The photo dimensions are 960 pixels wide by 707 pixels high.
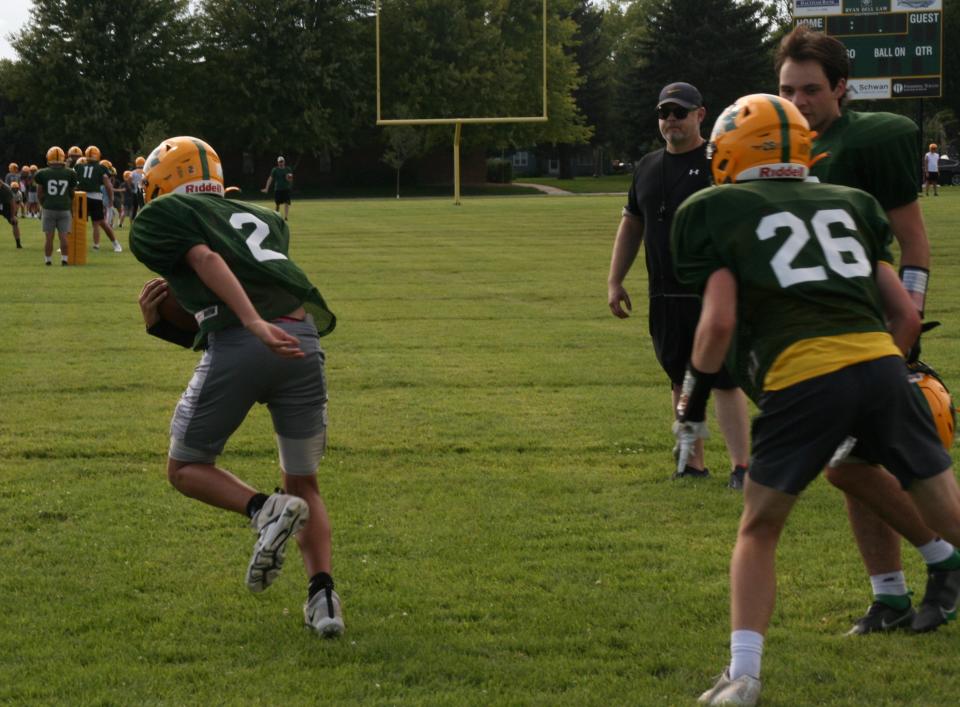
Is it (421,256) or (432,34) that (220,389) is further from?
(432,34)

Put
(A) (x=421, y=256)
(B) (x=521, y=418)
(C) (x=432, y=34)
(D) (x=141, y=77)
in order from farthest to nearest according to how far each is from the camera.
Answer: (D) (x=141, y=77)
(C) (x=432, y=34)
(A) (x=421, y=256)
(B) (x=521, y=418)

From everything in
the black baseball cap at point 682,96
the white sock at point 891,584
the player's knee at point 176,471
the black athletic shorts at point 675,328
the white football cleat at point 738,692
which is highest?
the black baseball cap at point 682,96

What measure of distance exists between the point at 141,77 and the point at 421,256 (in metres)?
45.8

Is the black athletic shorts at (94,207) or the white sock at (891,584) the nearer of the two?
the white sock at (891,584)

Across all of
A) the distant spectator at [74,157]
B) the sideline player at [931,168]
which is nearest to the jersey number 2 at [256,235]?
the distant spectator at [74,157]

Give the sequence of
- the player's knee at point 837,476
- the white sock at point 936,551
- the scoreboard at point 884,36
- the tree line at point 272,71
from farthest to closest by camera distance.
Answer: the tree line at point 272,71
the scoreboard at point 884,36
the white sock at point 936,551
the player's knee at point 837,476

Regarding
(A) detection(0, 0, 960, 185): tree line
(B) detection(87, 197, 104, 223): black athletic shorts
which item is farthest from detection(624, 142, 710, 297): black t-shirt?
(A) detection(0, 0, 960, 185): tree line

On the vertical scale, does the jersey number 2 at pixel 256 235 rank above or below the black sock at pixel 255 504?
above

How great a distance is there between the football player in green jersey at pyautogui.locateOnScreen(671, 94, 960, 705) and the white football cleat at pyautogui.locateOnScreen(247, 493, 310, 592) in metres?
1.48

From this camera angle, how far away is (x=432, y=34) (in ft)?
198

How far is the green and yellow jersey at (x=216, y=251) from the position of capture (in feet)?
15.7

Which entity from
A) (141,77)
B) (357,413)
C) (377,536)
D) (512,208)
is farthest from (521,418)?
(141,77)

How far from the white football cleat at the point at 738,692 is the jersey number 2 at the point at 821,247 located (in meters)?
1.16

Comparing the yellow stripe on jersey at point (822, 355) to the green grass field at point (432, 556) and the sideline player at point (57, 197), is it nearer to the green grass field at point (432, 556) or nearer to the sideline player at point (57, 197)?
the green grass field at point (432, 556)
